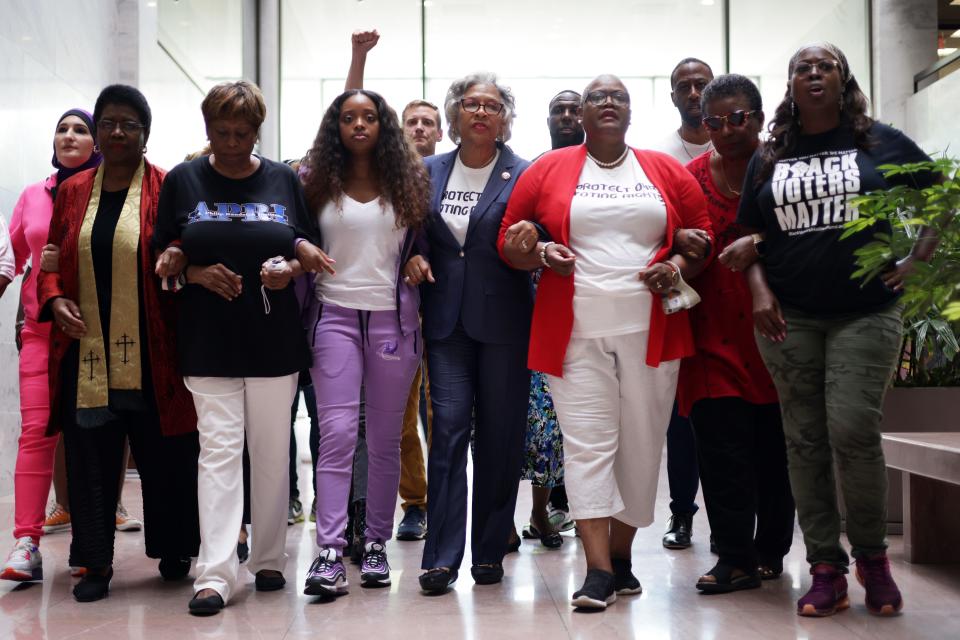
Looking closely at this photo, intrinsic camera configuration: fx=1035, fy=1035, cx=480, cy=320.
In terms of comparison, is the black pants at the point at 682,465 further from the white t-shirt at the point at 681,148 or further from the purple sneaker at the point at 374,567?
the purple sneaker at the point at 374,567

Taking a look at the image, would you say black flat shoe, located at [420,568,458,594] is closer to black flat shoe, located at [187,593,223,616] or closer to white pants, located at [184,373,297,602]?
white pants, located at [184,373,297,602]

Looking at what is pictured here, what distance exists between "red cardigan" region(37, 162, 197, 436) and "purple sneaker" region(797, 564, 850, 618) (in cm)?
221

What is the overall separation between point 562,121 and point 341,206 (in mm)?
1421

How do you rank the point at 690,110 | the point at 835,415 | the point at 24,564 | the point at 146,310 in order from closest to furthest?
the point at 835,415 → the point at 146,310 → the point at 24,564 → the point at 690,110

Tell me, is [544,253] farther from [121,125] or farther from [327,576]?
[121,125]

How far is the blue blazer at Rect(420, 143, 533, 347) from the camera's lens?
12.4ft

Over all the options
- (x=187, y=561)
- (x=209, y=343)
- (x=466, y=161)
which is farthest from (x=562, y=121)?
(x=187, y=561)

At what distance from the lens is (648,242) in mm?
3574

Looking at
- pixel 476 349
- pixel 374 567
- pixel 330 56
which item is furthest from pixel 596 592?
pixel 330 56

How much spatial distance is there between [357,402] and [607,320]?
3.17ft

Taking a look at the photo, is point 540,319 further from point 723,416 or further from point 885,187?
point 885,187

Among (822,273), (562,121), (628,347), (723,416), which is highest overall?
(562,121)

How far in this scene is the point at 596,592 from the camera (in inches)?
133

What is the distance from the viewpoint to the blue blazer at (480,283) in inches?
149
